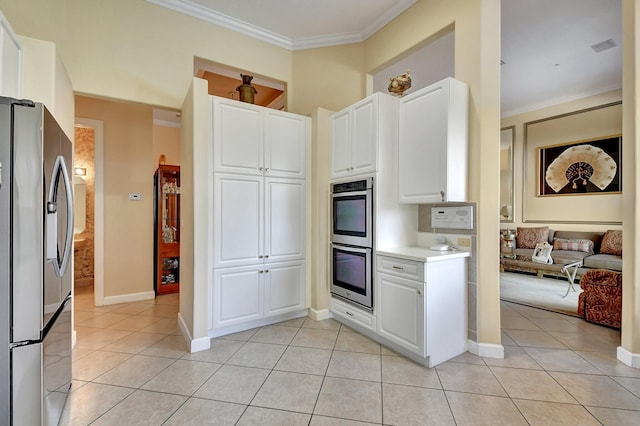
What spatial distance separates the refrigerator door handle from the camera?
1417 mm

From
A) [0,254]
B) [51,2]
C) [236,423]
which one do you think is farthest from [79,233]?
[236,423]

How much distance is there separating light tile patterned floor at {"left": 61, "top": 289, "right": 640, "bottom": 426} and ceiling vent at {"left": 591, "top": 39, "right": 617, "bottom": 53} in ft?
11.6

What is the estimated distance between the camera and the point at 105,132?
383 cm

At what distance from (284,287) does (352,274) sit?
76 centimetres

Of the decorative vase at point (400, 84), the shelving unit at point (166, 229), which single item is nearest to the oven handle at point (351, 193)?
the decorative vase at point (400, 84)

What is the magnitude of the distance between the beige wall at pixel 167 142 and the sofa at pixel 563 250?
668 cm

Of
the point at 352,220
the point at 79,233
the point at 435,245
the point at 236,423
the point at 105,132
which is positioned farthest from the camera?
the point at 79,233

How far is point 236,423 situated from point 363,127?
2511mm

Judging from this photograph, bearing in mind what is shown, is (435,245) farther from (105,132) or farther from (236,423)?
(105,132)

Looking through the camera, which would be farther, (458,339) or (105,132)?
(105,132)

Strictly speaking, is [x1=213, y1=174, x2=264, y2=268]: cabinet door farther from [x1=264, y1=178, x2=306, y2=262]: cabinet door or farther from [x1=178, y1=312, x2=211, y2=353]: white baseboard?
[x1=178, y1=312, x2=211, y2=353]: white baseboard

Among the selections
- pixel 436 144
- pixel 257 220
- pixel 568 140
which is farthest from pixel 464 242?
pixel 568 140

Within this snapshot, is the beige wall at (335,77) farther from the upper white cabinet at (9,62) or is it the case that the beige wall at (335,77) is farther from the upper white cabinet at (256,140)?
the upper white cabinet at (9,62)

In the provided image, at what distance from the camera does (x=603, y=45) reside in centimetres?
384
